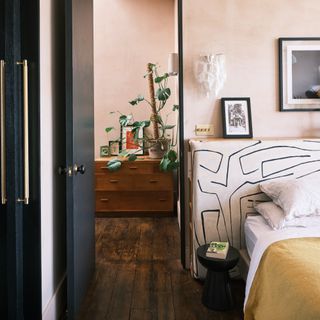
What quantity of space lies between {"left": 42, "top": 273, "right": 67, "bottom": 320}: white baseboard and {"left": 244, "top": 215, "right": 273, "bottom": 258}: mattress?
1285 millimetres

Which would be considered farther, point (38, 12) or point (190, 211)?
point (190, 211)

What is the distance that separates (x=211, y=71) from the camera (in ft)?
8.25

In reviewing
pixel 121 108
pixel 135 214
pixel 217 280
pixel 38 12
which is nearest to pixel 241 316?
pixel 217 280

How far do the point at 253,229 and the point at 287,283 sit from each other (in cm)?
80

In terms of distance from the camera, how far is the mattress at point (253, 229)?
2.03m

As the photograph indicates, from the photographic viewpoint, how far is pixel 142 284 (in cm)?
241

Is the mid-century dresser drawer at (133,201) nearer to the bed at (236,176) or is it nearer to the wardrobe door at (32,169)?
the bed at (236,176)

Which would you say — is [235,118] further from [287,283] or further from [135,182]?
[135,182]

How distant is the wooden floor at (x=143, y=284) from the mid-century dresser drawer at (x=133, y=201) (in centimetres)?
65

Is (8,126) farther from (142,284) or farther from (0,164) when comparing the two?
(142,284)

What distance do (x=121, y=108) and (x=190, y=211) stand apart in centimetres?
257

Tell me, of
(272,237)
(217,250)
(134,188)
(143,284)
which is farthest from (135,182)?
(272,237)

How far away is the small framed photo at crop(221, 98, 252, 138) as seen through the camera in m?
2.60

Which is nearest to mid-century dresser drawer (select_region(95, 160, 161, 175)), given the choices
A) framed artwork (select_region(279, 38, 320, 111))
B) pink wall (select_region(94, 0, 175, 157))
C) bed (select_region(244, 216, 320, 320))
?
pink wall (select_region(94, 0, 175, 157))
